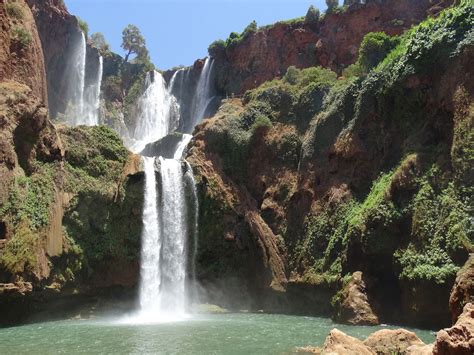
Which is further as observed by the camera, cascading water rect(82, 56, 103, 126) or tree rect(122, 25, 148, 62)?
tree rect(122, 25, 148, 62)

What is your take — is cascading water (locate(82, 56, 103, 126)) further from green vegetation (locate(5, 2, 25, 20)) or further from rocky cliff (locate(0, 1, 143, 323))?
green vegetation (locate(5, 2, 25, 20))

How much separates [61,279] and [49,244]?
2.04 meters

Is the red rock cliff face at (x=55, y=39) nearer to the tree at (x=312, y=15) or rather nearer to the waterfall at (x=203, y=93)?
the waterfall at (x=203, y=93)

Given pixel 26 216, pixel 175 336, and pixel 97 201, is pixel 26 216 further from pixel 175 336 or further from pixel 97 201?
pixel 175 336

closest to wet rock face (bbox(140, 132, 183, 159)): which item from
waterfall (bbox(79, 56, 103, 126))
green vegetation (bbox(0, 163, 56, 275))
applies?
waterfall (bbox(79, 56, 103, 126))

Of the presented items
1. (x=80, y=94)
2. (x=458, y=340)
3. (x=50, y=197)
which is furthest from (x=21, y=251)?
(x=80, y=94)

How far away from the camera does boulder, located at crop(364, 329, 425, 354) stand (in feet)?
44.8

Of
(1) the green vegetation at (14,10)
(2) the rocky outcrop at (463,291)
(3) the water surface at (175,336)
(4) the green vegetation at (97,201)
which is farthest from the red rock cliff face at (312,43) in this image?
(2) the rocky outcrop at (463,291)

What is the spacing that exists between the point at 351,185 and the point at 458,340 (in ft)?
73.4

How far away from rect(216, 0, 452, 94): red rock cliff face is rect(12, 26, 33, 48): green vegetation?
81.8ft

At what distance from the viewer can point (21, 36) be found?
32312 millimetres

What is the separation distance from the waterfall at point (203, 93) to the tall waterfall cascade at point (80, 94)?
12991mm

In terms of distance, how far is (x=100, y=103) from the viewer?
61.9 meters

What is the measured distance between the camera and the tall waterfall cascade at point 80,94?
5800cm
